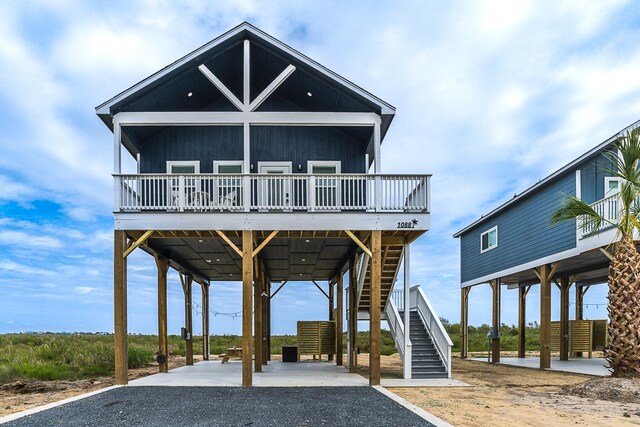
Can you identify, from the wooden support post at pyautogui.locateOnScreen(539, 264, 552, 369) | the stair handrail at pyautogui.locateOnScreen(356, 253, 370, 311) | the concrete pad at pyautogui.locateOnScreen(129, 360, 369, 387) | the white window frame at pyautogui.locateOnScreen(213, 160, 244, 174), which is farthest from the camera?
the wooden support post at pyautogui.locateOnScreen(539, 264, 552, 369)

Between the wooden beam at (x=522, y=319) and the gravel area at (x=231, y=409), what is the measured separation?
50.9 ft

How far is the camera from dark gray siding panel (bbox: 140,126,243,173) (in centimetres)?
1641

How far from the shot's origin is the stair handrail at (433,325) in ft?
48.3

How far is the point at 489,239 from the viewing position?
24.6 meters

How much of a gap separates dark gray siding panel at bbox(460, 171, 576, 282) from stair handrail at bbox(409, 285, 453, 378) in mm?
5037

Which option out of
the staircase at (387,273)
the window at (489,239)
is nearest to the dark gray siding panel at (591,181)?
the staircase at (387,273)

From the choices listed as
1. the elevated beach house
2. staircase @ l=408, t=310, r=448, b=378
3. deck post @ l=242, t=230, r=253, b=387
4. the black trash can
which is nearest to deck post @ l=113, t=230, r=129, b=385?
the elevated beach house

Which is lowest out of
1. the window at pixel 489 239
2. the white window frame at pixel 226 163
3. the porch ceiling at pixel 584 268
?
the porch ceiling at pixel 584 268

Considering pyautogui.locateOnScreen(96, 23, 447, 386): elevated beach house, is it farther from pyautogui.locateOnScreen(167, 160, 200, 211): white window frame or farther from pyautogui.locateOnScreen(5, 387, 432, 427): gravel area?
pyautogui.locateOnScreen(5, 387, 432, 427): gravel area

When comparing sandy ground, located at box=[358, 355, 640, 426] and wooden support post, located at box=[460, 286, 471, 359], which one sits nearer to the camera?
sandy ground, located at box=[358, 355, 640, 426]

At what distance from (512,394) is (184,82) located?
39.5 ft

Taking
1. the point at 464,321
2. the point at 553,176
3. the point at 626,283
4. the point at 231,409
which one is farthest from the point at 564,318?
the point at 231,409

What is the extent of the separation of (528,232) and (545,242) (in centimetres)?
152

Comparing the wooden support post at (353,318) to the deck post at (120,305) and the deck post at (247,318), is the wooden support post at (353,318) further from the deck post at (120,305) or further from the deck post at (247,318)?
the deck post at (120,305)
